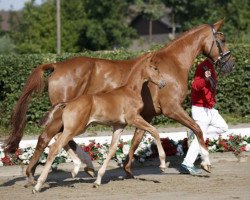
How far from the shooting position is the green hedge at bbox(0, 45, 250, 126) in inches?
611

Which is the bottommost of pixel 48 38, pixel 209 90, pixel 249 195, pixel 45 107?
pixel 48 38

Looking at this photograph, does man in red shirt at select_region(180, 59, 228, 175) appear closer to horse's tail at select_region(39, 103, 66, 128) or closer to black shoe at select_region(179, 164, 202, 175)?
black shoe at select_region(179, 164, 202, 175)

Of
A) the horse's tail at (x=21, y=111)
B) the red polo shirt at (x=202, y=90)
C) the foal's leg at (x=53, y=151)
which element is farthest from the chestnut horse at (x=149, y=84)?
the foal's leg at (x=53, y=151)

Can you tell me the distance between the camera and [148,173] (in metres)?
10.3

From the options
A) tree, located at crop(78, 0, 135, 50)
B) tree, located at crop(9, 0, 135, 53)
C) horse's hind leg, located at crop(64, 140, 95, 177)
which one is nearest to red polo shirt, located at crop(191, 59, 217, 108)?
horse's hind leg, located at crop(64, 140, 95, 177)

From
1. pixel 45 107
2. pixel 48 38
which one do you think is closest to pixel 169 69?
pixel 45 107

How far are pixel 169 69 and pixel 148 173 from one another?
1.85m

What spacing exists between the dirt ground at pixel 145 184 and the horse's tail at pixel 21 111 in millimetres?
637

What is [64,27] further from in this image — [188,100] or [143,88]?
[143,88]

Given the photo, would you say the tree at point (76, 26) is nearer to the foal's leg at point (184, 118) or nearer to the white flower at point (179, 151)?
the white flower at point (179, 151)

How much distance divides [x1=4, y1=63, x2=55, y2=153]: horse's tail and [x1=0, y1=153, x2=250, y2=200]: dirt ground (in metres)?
0.64

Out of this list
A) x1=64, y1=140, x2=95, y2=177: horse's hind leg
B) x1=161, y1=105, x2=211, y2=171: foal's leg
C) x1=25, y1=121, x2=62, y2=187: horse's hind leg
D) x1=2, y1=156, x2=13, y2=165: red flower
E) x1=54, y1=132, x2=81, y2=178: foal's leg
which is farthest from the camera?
x1=2, y1=156, x2=13, y2=165: red flower

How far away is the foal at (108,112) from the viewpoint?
8414mm

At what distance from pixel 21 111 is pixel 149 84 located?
202cm
